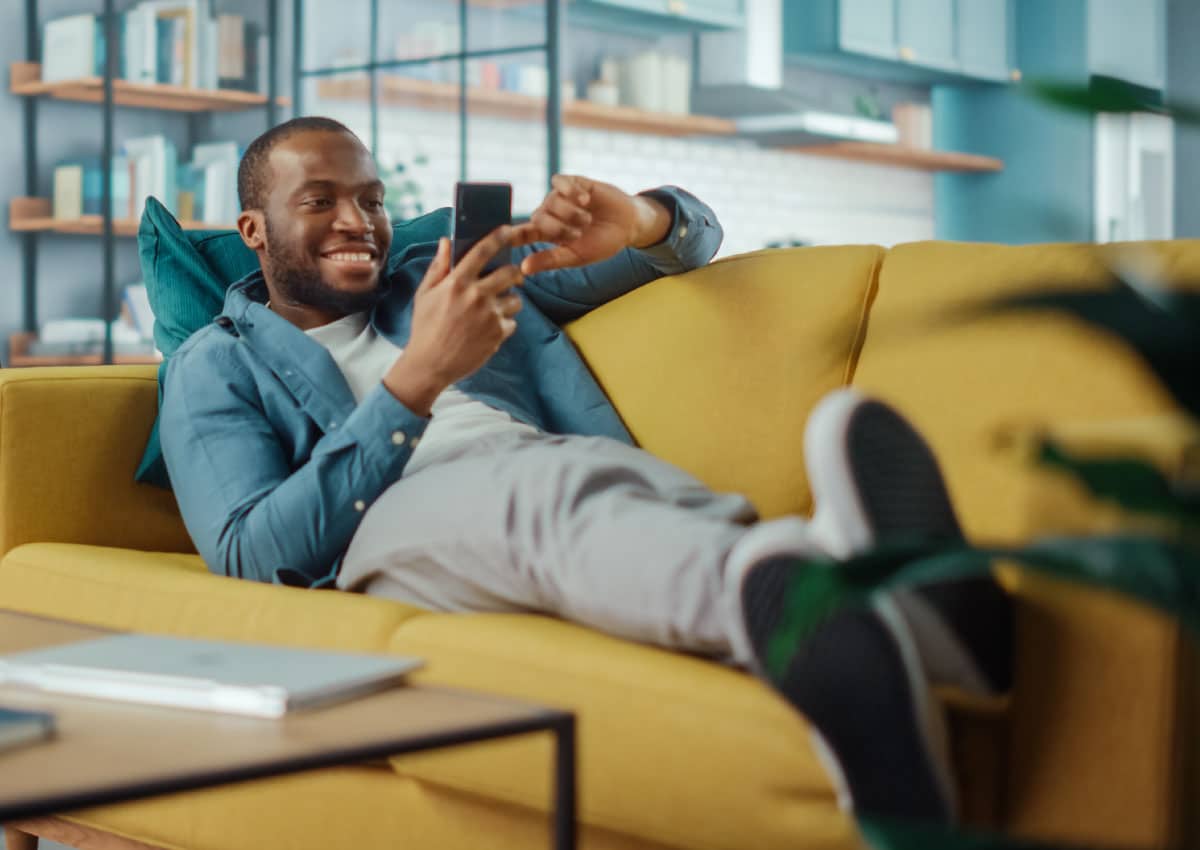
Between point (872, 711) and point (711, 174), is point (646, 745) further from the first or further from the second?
point (711, 174)

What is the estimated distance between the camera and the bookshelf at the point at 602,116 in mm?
5301

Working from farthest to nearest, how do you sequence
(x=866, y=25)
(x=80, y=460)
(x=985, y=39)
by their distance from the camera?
(x=985, y=39) → (x=866, y=25) → (x=80, y=460)

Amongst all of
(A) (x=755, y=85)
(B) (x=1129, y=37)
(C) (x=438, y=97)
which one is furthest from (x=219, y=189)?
(B) (x=1129, y=37)

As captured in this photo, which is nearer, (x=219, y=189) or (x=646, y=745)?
(x=646, y=745)

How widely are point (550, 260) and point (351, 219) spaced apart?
32 cm

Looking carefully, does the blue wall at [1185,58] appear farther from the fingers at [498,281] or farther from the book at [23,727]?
the book at [23,727]

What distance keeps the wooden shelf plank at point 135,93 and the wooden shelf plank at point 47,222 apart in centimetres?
37

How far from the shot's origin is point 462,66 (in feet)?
17.6

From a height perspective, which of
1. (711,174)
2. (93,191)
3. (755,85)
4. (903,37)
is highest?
(903,37)

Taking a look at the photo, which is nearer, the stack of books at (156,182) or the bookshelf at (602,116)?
the stack of books at (156,182)

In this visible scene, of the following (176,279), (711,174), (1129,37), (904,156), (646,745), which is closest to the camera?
(646,745)

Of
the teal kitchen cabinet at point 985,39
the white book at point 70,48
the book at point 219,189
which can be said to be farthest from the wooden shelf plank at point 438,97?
the teal kitchen cabinet at point 985,39

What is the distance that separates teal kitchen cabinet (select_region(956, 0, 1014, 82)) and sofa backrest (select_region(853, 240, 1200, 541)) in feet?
21.6

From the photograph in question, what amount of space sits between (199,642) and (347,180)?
0.95 meters
